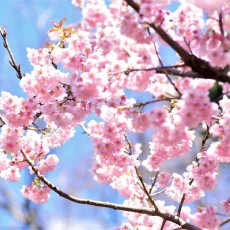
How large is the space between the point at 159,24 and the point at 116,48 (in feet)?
0.96

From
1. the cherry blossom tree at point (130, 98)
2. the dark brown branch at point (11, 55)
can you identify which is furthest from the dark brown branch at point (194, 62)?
the dark brown branch at point (11, 55)

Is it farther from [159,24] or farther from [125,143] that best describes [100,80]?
[125,143]

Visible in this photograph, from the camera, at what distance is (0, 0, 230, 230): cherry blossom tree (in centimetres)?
260

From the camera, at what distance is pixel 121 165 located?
3.92 m

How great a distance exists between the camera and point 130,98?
3.65m

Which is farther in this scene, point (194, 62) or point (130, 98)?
point (130, 98)

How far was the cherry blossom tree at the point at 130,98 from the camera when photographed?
2596mm

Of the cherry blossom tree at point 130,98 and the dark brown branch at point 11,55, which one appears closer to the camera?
the cherry blossom tree at point 130,98

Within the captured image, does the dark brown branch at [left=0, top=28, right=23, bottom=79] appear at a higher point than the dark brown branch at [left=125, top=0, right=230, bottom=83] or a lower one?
higher

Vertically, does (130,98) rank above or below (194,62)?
above

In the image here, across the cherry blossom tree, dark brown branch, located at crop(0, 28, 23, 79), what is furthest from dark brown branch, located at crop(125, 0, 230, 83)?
dark brown branch, located at crop(0, 28, 23, 79)

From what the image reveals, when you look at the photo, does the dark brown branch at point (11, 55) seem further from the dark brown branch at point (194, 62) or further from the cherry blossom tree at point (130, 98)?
the dark brown branch at point (194, 62)

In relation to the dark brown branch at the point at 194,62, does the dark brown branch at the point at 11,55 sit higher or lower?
higher

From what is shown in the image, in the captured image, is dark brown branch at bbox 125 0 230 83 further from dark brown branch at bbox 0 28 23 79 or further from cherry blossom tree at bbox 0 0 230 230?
dark brown branch at bbox 0 28 23 79
